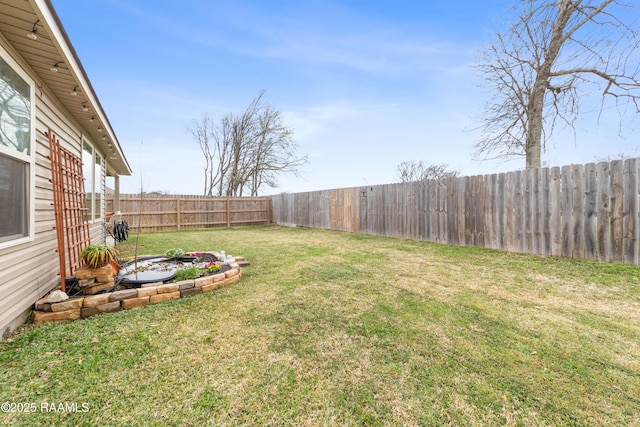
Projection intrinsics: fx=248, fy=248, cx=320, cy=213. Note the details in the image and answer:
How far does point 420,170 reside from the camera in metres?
18.3

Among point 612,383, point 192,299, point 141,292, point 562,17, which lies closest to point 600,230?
point 612,383

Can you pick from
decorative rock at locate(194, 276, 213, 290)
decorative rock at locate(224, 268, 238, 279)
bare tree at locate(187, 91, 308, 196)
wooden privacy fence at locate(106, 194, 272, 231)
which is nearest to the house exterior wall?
decorative rock at locate(194, 276, 213, 290)

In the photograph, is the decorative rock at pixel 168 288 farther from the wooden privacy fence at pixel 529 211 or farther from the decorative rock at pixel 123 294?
the wooden privacy fence at pixel 529 211

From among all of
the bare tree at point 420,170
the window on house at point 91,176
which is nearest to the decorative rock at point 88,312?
the window on house at point 91,176

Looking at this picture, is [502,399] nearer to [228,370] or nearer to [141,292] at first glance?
[228,370]

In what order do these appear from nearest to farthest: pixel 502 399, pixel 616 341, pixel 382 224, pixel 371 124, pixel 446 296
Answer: pixel 502 399 → pixel 616 341 → pixel 446 296 → pixel 382 224 → pixel 371 124

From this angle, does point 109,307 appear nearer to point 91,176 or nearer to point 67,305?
point 67,305

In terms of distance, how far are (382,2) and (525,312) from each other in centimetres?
819

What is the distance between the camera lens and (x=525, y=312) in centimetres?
250

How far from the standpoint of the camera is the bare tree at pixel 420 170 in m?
17.4

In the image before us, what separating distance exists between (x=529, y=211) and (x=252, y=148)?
15.4 m

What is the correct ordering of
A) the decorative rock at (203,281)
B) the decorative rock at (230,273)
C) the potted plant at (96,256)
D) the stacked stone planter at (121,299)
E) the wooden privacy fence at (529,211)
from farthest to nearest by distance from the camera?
the wooden privacy fence at (529,211)
the decorative rock at (230,273)
the decorative rock at (203,281)
the potted plant at (96,256)
the stacked stone planter at (121,299)

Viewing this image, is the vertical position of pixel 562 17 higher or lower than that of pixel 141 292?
higher

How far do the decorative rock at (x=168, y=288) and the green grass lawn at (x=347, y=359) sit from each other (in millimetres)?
197
